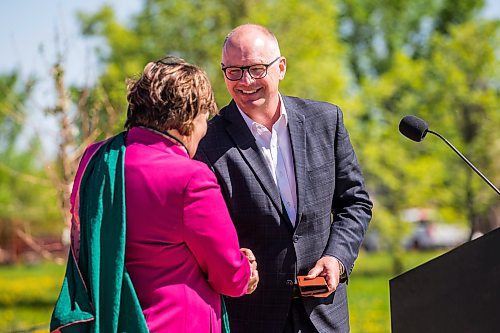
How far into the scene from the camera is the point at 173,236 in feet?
7.73

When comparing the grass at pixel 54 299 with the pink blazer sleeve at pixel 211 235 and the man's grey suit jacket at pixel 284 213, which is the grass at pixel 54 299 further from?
the pink blazer sleeve at pixel 211 235

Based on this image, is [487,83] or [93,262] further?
[487,83]

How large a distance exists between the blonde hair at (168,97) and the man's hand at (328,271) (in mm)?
721

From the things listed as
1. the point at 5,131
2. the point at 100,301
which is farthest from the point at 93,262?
the point at 5,131

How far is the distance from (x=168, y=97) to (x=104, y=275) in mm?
521

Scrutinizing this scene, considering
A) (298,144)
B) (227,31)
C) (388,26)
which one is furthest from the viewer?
(388,26)

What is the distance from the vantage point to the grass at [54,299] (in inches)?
415

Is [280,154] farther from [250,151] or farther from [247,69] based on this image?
[247,69]

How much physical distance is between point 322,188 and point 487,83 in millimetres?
15003

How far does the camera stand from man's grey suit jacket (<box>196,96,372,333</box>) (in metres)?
2.93

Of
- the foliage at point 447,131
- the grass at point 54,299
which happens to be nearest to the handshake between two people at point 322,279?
the grass at point 54,299

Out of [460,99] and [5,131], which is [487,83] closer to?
[460,99]

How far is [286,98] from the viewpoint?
10.5 feet

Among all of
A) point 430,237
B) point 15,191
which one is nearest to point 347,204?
point 430,237
